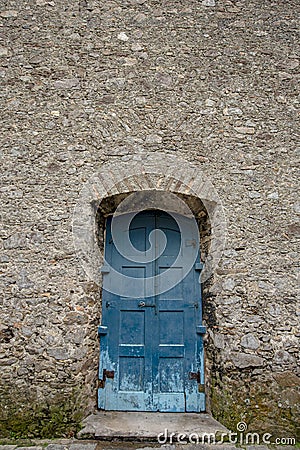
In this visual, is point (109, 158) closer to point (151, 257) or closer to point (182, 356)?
point (151, 257)

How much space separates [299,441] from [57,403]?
5.78 feet

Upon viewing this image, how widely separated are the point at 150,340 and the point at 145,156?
158 centimetres

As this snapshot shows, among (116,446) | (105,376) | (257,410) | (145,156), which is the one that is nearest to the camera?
→ (116,446)

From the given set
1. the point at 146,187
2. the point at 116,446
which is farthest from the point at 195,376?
the point at 146,187

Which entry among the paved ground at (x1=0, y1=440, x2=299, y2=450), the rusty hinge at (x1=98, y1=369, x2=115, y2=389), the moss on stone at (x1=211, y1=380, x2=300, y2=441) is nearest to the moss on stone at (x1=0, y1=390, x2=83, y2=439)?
the paved ground at (x1=0, y1=440, x2=299, y2=450)

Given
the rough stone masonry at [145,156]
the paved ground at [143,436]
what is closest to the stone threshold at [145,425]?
the paved ground at [143,436]

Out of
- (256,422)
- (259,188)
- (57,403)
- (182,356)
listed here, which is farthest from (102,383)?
(259,188)

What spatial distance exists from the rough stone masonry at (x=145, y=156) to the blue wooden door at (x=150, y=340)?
0.13m

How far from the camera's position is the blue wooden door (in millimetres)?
3008

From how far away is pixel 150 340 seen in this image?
3.12m

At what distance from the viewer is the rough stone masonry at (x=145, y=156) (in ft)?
9.09

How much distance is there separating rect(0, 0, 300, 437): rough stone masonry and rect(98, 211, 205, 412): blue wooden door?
0.13 meters

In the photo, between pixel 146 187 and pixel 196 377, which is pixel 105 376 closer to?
pixel 196 377

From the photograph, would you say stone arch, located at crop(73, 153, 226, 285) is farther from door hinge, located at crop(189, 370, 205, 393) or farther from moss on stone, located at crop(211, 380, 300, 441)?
moss on stone, located at crop(211, 380, 300, 441)
